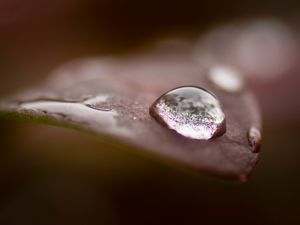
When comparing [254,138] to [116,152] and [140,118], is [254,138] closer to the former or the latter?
[140,118]

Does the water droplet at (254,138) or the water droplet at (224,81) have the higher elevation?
the water droplet at (224,81)

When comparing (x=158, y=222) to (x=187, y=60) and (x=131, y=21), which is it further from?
(x=131, y=21)

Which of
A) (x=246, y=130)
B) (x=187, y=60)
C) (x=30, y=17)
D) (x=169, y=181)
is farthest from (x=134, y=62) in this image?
(x=246, y=130)

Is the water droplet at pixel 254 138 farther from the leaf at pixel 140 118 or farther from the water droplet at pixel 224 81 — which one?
the water droplet at pixel 224 81

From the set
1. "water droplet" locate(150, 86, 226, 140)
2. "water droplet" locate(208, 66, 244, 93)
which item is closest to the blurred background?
"water droplet" locate(208, 66, 244, 93)

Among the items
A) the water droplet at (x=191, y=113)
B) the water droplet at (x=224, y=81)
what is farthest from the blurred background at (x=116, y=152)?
the water droplet at (x=191, y=113)
